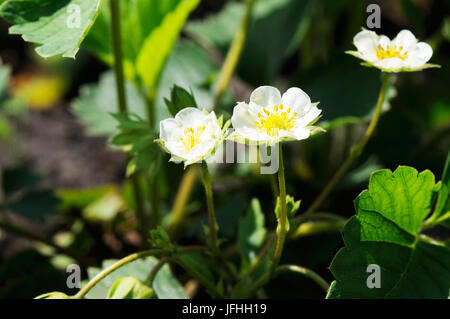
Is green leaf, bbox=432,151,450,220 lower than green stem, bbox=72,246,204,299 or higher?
higher

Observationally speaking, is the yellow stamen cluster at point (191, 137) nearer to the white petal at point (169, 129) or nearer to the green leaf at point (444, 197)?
the white petal at point (169, 129)

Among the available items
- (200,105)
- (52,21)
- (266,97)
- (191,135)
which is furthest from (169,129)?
(200,105)

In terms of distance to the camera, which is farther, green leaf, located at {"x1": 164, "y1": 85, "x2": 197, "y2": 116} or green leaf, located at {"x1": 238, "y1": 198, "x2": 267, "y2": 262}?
green leaf, located at {"x1": 238, "y1": 198, "x2": 267, "y2": 262}

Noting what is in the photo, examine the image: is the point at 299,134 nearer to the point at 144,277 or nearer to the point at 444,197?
the point at 444,197

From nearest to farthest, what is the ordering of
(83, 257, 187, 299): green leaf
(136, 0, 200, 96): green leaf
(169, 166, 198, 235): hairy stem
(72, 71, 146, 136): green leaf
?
(83, 257, 187, 299): green leaf, (136, 0, 200, 96): green leaf, (169, 166, 198, 235): hairy stem, (72, 71, 146, 136): green leaf

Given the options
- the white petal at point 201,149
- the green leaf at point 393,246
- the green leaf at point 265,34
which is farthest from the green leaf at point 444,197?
the green leaf at point 265,34

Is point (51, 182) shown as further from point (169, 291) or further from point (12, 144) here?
point (169, 291)

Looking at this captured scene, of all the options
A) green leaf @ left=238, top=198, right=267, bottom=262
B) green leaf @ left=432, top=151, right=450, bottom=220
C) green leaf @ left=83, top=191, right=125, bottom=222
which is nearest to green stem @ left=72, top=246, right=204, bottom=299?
green leaf @ left=238, top=198, right=267, bottom=262

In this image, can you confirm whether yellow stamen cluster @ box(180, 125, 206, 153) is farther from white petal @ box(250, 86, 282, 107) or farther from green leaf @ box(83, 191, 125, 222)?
green leaf @ box(83, 191, 125, 222)
